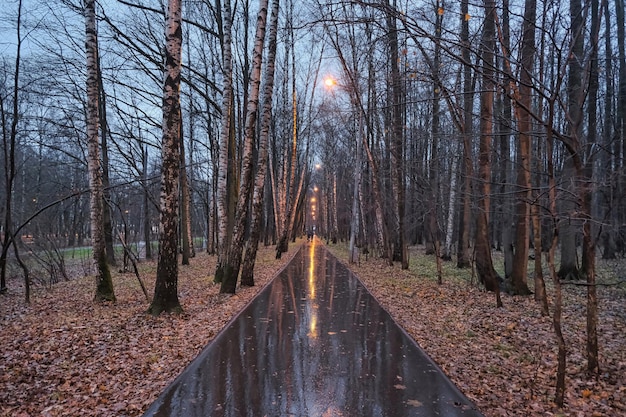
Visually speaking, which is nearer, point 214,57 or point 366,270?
point 366,270

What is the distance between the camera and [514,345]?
6.54 meters

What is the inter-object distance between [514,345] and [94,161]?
31.9 ft

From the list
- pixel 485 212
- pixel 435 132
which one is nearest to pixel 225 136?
pixel 435 132

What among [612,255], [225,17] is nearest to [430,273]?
[612,255]

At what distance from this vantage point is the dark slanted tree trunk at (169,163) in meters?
8.29

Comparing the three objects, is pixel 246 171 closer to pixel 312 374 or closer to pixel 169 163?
pixel 169 163

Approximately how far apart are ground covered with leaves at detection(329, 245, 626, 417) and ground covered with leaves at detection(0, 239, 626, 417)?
0.02 meters

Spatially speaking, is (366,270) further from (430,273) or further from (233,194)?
(233,194)

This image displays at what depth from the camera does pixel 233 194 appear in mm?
15188

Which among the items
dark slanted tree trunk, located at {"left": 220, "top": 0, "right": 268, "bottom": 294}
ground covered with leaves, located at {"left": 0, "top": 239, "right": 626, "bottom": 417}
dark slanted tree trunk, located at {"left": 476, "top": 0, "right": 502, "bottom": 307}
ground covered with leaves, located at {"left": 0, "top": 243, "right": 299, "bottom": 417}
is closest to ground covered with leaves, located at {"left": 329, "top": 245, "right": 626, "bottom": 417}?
ground covered with leaves, located at {"left": 0, "top": 239, "right": 626, "bottom": 417}

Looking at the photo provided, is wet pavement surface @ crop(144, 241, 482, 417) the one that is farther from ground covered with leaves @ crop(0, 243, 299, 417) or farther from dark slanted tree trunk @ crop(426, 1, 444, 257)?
dark slanted tree trunk @ crop(426, 1, 444, 257)

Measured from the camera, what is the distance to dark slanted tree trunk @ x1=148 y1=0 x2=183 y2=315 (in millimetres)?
8289

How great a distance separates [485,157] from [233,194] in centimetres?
889

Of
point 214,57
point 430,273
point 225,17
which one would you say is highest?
point 214,57
